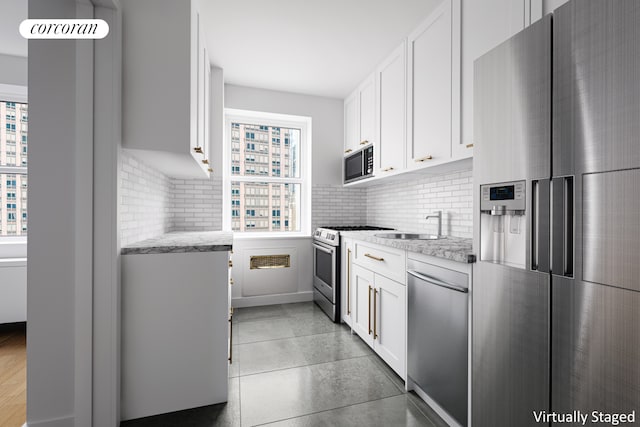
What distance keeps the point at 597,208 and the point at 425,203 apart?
1861mm

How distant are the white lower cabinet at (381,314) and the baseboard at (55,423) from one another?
1.85m

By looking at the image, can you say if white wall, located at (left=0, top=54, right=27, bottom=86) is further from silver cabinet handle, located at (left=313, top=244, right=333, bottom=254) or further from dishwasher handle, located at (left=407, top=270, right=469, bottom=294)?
dishwasher handle, located at (left=407, top=270, right=469, bottom=294)

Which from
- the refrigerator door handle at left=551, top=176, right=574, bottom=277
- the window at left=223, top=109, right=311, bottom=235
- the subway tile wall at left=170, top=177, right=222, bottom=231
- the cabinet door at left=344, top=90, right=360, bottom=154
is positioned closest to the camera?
the refrigerator door handle at left=551, top=176, right=574, bottom=277

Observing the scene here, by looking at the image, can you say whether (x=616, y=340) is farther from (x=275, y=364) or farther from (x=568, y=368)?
(x=275, y=364)

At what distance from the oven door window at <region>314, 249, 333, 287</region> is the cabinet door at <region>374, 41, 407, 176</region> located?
109cm

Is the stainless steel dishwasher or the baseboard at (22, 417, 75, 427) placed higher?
the stainless steel dishwasher

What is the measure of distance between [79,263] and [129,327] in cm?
43

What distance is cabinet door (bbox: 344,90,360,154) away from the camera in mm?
3500

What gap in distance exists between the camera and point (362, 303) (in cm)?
252

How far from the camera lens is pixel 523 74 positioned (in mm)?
1158

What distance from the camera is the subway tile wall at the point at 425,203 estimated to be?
7.58ft

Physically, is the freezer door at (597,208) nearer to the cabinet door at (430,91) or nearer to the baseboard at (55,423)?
the cabinet door at (430,91)

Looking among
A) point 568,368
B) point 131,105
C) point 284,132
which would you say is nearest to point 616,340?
point 568,368

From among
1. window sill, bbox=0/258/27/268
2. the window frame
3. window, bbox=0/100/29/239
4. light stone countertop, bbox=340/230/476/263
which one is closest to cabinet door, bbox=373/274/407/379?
light stone countertop, bbox=340/230/476/263
